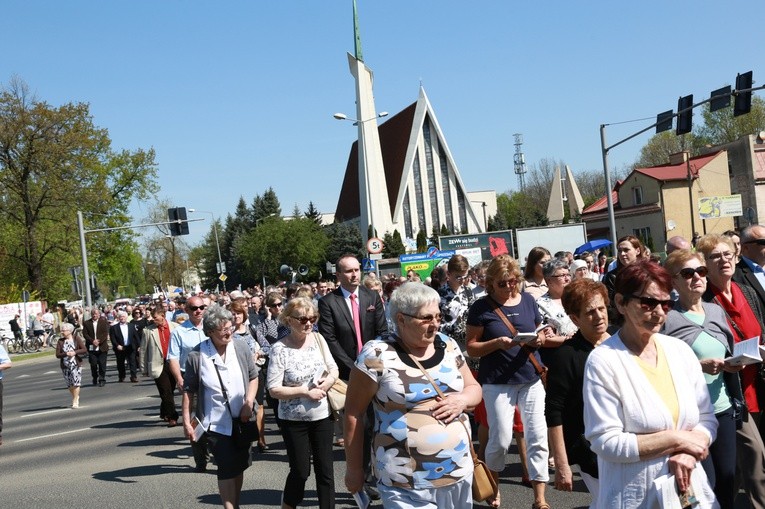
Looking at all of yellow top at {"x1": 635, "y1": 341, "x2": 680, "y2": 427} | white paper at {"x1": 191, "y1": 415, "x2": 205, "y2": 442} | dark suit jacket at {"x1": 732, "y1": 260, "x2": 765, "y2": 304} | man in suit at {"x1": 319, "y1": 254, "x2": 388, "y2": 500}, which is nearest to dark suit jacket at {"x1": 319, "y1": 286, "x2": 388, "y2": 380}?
man in suit at {"x1": 319, "y1": 254, "x2": 388, "y2": 500}

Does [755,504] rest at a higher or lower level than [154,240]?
lower

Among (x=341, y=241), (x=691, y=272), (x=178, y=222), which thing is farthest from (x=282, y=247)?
(x=691, y=272)

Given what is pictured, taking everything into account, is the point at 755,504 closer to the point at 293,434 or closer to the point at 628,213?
the point at 293,434

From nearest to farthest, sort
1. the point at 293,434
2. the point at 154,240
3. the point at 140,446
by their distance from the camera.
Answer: the point at 293,434 → the point at 140,446 → the point at 154,240

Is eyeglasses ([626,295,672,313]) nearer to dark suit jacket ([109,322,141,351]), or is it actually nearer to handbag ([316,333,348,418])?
handbag ([316,333,348,418])

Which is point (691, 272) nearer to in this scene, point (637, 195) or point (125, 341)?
point (125, 341)

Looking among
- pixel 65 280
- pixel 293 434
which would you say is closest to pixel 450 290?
pixel 293 434

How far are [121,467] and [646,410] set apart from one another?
7.96 meters

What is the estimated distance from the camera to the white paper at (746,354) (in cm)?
443

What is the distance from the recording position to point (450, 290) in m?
8.86

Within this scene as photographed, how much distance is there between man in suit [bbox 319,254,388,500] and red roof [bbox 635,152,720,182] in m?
59.4

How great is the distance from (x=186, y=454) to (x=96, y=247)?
4479cm

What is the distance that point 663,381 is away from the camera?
138 inches

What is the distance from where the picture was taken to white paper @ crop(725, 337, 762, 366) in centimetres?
443
